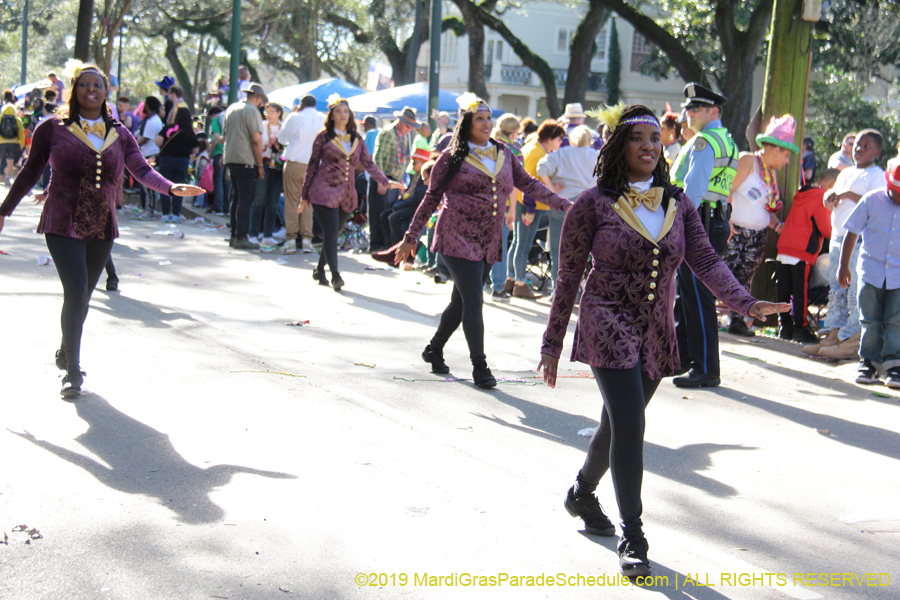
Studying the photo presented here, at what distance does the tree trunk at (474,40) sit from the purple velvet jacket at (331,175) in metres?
18.4

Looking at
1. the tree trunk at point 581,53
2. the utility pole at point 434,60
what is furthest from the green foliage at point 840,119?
the utility pole at point 434,60

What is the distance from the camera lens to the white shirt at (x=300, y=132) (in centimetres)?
1290

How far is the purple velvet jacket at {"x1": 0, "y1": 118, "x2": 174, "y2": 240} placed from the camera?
5871 mm

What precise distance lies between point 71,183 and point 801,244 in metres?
6.62

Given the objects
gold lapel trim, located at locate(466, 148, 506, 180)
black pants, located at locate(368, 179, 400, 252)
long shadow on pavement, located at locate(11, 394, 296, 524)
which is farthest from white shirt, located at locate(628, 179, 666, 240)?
black pants, located at locate(368, 179, 400, 252)

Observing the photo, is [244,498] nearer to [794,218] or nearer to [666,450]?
[666,450]

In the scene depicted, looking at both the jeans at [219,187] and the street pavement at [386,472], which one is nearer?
the street pavement at [386,472]

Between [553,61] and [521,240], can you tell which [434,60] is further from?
[553,61]

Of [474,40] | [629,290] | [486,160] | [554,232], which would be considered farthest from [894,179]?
[474,40]

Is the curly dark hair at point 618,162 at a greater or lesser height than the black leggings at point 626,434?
greater

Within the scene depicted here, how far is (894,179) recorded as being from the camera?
7.22 metres

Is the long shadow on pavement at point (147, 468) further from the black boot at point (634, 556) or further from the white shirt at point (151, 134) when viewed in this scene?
the white shirt at point (151, 134)

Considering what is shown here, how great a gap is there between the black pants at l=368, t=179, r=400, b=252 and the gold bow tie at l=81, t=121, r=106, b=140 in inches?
306

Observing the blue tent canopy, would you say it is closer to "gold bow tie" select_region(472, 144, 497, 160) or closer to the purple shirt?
"gold bow tie" select_region(472, 144, 497, 160)
